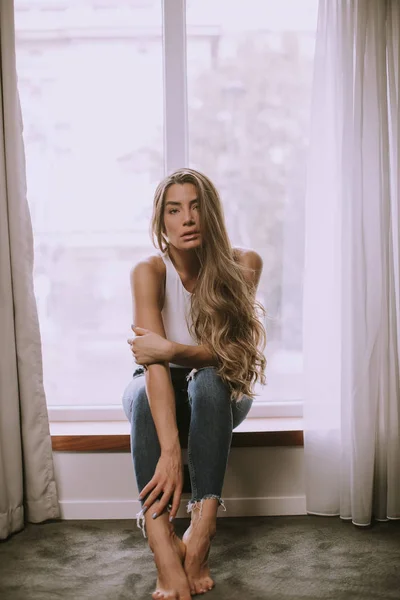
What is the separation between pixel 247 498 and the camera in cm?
235

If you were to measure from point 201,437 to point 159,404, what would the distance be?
15cm

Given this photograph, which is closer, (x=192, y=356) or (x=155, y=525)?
(x=155, y=525)

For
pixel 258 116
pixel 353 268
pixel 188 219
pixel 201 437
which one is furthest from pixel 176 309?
pixel 258 116

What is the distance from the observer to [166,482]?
5.73ft

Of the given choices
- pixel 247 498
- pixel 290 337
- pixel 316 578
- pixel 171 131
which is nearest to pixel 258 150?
pixel 171 131

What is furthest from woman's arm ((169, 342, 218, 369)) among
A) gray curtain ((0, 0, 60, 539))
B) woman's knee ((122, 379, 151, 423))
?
gray curtain ((0, 0, 60, 539))

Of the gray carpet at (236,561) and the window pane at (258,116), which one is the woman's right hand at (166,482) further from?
the window pane at (258,116)

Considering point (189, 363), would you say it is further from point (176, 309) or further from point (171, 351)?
point (176, 309)

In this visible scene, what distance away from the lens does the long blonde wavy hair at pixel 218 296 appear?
1943 millimetres

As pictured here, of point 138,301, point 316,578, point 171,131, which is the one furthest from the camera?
point 171,131

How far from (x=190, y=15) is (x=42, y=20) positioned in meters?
0.55

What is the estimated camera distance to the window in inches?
98.7

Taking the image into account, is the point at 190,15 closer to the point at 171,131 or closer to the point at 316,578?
the point at 171,131

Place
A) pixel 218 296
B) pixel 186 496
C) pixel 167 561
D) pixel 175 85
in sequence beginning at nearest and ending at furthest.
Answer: pixel 167 561 → pixel 218 296 → pixel 186 496 → pixel 175 85
